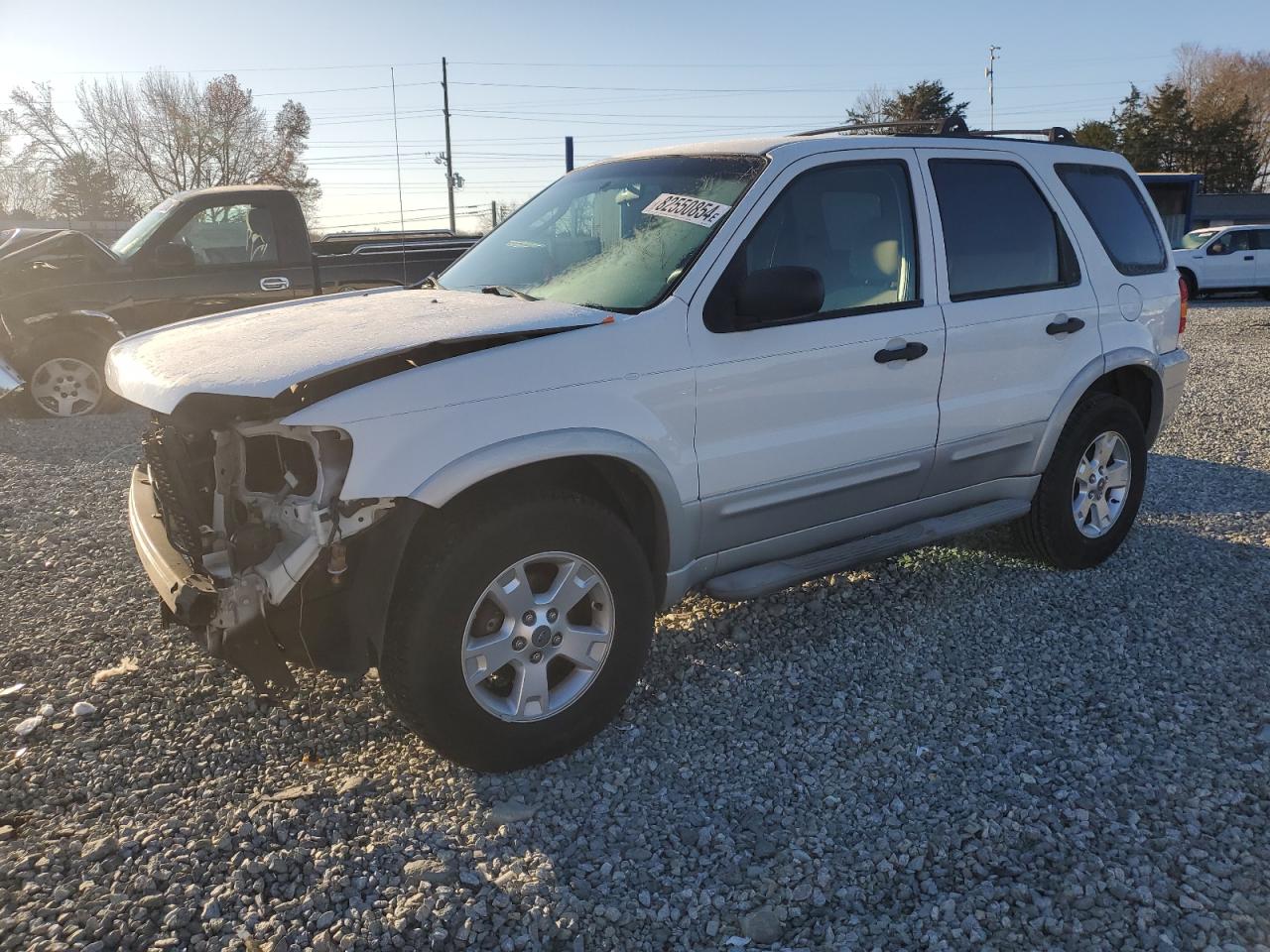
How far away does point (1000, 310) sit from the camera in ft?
13.8

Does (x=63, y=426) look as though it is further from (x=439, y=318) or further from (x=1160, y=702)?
(x=1160, y=702)

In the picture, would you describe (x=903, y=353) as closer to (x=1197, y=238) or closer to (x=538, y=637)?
(x=538, y=637)

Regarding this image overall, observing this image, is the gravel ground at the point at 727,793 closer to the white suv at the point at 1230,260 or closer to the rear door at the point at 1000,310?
the rear door at the point at 1000,310

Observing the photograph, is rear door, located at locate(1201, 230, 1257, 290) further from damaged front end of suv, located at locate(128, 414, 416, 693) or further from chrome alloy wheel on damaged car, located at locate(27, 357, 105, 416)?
damaged front end of suv, located at locate(128, 414, 416, 693)

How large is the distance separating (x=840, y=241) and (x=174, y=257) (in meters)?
6.84

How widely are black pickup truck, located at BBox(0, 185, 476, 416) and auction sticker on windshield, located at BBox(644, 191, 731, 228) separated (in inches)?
210

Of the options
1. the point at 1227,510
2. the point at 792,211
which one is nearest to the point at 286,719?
the point at 792,211

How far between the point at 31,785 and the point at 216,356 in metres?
1.49

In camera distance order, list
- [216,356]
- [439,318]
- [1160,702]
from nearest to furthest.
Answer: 1. [216,356]
2. [439,318]
3. [1160,702]

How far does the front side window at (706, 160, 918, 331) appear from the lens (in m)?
3.46

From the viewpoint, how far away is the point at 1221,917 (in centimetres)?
245

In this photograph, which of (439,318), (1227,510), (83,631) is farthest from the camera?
(1227,510)

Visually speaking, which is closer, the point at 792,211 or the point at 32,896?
the point at 32,896

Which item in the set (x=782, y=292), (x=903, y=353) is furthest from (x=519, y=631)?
(x=903, y=353)
